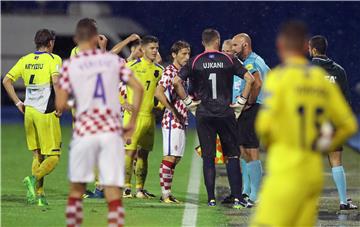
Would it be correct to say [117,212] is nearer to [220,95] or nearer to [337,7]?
[220,95]

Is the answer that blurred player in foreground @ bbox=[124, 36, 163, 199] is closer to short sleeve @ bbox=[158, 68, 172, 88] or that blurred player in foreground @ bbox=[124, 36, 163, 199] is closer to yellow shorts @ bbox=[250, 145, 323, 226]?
short sleeve @ bbox=[158, 68, 172, 88]

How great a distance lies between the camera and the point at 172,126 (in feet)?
47.8

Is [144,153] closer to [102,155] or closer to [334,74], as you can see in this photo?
[334,74]

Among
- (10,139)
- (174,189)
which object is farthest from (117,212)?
(10,139)

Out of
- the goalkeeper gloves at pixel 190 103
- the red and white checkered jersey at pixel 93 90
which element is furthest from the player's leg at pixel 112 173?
the goalkeeper gloves at pixel 190 103

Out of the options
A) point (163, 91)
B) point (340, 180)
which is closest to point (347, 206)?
point (340, 180)

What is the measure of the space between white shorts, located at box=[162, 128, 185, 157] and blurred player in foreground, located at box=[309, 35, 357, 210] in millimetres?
1868

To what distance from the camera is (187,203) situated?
1466 cm

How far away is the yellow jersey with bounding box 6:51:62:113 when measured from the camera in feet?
46.2

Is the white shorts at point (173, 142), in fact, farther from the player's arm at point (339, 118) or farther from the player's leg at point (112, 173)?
the player's arm at point (339, 118)

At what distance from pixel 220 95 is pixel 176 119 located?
0.85 meters

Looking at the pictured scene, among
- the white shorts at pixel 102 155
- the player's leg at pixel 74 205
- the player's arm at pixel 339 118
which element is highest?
the player's arm at pixel 339 118

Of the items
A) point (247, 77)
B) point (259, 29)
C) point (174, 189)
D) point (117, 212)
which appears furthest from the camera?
point (259, 29)

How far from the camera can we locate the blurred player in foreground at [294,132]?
8047mm
